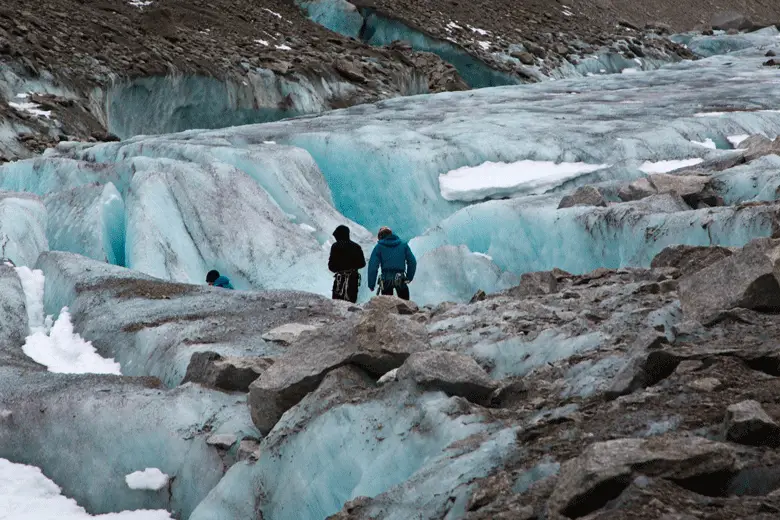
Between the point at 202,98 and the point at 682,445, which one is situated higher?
the point at 682,445

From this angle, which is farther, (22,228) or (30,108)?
(30,108)

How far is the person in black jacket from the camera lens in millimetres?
9766

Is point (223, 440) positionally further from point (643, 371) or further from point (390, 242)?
point (390, 242)

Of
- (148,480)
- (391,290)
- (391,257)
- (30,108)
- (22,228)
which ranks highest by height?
(391,257)

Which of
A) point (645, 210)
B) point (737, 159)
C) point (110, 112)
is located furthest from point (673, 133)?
point (110, 112)

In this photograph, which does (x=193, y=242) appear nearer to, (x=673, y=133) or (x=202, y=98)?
(x=673, y=133)

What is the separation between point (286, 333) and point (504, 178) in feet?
24.9

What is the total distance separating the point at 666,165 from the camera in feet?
47.0

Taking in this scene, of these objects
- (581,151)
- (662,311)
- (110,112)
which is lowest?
(110,112)

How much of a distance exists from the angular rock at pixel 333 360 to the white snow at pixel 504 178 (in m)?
8.31

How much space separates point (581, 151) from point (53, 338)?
9109mm

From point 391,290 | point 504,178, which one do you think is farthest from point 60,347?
point 504,178

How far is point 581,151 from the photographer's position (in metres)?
14.9

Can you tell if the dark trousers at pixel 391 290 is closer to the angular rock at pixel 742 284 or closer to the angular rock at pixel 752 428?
the angular rock at pixel 742 284
